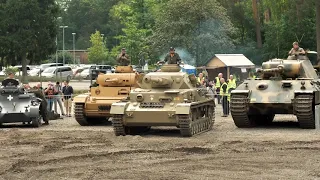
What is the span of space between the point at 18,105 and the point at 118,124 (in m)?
4.85

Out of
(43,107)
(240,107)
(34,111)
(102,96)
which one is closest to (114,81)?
(102,96)

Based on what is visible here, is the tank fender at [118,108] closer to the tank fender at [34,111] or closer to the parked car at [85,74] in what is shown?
the tank fender at [34,111]

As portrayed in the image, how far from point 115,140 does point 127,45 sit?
46750mm

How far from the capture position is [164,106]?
69.4 ft

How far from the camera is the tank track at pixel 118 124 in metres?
21.1

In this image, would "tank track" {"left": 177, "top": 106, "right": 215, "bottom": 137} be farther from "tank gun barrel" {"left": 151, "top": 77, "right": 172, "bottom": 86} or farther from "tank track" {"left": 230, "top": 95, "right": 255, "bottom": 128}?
"tank gun barrel" {"left": 151, "top": 77, "right": 172, "bottom": 86}

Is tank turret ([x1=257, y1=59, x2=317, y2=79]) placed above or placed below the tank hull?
above

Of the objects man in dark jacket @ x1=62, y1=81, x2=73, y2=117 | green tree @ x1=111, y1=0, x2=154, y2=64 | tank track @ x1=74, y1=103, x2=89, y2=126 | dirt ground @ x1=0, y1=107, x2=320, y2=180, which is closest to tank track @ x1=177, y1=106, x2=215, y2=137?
dirt ground @ x1=0, y1=107, x2=320, y2=180

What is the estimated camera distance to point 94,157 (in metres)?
16.0

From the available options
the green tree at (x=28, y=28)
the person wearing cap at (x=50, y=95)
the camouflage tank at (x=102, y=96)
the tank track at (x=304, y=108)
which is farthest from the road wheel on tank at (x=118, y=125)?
the green tree at (x=28, y=28)

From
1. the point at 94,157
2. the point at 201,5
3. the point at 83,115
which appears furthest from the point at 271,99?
the point at 201,5

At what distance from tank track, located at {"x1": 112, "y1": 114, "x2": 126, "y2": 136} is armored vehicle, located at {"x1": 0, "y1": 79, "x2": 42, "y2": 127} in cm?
417

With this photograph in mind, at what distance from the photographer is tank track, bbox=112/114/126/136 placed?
21.1 m

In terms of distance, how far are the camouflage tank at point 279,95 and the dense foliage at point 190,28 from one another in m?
22.1
